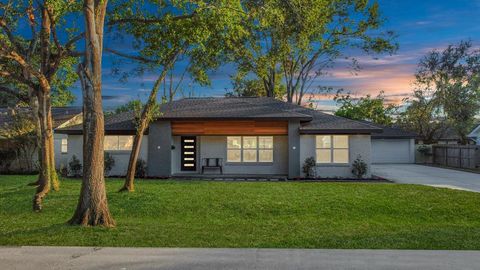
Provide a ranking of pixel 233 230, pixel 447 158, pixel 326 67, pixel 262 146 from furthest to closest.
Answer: pixel 326 67, pixel 447 158, pixel 262 146, pixel 233 230

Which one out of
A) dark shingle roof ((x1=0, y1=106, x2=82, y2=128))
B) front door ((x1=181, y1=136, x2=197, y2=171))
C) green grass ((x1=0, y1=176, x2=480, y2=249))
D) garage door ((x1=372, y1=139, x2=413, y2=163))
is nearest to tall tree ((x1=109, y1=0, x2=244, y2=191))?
green grass ((x1=0, y1=176, x2=480, y2=249))

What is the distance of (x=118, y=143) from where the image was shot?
2448 cm

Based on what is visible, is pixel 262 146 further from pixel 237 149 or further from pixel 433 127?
Result: pixel 433 127

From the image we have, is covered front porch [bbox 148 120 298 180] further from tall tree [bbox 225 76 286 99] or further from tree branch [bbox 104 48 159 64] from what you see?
tall tree [bbox 225 76 286 99]

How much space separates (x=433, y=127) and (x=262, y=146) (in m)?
25.5

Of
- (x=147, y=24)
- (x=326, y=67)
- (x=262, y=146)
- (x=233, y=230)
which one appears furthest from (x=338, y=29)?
(x=233, y=230)

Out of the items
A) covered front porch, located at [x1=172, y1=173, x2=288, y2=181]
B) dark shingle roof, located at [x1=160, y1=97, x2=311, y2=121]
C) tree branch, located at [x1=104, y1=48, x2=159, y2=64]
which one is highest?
tree branch, located at [x1=104, y1=48, x2=159, y2=64]

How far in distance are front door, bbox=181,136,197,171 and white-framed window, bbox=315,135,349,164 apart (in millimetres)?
6999

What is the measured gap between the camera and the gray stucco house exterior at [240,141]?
23.0 m

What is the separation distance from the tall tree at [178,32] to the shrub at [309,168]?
7387 millimetres

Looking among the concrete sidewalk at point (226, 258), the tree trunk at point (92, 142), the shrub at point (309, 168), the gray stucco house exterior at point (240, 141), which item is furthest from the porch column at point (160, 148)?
the concrete sidewalk at point (226, 258)

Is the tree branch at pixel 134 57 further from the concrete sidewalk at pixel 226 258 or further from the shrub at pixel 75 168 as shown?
the shrub at pixel 75 168

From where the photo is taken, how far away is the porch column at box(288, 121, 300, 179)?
23.0m

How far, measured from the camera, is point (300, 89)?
134ft
